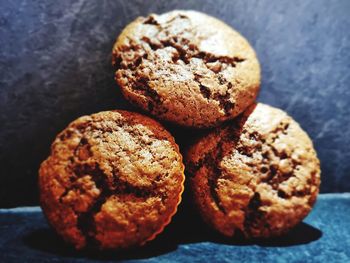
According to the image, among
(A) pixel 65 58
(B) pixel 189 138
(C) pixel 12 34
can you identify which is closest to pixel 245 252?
(B) pixel 189 138

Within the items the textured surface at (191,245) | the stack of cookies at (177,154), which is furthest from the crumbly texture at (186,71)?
the textured surface at (191,245)

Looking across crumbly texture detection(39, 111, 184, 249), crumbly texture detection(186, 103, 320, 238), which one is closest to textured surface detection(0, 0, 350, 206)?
crumbly texture detection(186, 103, 320, 238)

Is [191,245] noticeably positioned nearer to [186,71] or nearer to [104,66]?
[186,71]

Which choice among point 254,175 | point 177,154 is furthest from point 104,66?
point 254,175

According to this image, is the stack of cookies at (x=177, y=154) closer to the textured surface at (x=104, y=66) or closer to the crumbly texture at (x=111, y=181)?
the crumbly texture at (x=111, y=181)

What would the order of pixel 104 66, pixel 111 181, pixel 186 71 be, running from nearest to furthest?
pixel 111 181, pixel 186 71, pixel 104 66

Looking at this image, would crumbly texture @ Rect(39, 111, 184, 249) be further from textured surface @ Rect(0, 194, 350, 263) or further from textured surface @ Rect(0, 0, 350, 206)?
textured surface @ Rect(0, 0, 350, 206)
